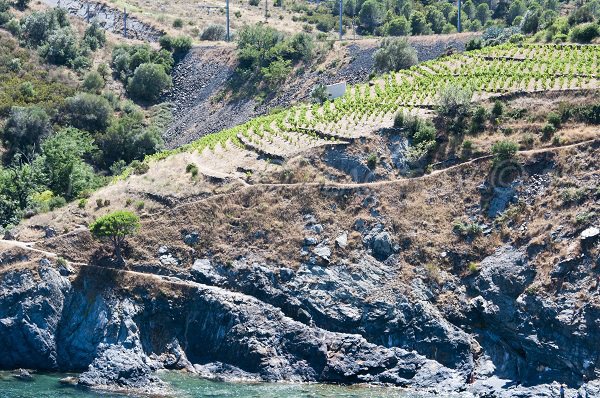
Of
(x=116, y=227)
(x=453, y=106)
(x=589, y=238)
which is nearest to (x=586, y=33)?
(x=453, y=106)

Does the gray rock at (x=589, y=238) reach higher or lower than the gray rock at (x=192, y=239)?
higher

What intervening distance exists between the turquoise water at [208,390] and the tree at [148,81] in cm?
4910

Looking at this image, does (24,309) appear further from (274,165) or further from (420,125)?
(420,125)

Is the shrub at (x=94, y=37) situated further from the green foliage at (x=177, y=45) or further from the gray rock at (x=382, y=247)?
the gray rock at (x=382, y=247)

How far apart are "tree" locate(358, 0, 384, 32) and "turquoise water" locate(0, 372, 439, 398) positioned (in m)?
70.9

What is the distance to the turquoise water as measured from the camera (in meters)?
64.5

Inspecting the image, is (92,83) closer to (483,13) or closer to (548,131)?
(548,131)

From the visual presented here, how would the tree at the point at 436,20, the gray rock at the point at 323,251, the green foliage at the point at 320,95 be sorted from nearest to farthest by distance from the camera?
the gray rock at the point at 323,251, the green foliage at the point at 320,95, the tree at the point at 436,20

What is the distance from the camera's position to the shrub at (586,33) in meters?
99.0

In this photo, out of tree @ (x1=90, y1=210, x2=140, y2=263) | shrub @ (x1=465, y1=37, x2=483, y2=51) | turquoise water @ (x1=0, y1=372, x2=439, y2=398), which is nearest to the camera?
turquoise water @ (x1=0, y1=372, x2=439, y2=398)

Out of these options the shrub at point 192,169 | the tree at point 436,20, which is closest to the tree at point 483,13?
the tree at point 436,20

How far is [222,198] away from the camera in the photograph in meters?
79.4

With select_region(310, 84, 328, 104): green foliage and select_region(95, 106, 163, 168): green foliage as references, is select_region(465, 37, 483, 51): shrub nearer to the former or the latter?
select_region(310, 84, 328, 104): green foliage

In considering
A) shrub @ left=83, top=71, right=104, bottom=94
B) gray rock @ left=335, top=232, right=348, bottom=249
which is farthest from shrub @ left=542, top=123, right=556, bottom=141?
shrub @ left=83, top=71, right=104, bottom=94
